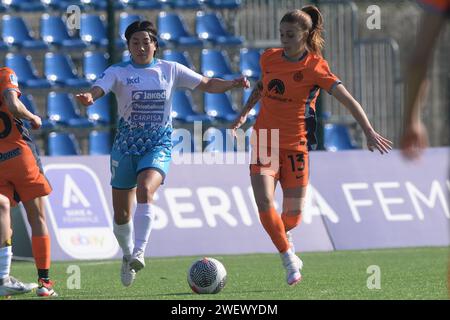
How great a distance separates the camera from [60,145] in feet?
53.5

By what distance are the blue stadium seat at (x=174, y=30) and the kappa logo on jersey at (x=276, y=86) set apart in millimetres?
8531

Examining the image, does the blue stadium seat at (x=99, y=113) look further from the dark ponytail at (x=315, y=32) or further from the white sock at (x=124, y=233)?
the dark ponytail at (x=315, y=32)

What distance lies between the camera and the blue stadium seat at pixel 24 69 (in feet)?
56.3

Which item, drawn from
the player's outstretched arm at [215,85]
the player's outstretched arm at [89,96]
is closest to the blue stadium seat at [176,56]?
the player's outstretched arm at [215,85]

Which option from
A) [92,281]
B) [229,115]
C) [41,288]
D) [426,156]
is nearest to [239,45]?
[229,115]

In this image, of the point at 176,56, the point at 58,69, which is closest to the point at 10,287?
the point at 176,56

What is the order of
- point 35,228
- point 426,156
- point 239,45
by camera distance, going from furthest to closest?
1. point 239,45
2. point 426,156
3. point 35,228

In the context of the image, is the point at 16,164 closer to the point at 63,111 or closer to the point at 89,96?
the point at 89,96

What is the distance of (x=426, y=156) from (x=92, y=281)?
611 cm

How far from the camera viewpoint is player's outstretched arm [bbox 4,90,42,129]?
8609mm

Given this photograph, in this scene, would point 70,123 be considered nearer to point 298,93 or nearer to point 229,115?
point 229,115

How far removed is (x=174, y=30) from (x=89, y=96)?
9243mm

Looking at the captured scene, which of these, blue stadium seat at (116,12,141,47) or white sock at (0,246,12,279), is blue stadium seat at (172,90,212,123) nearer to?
blue stadium seat at (116,12,141,47)

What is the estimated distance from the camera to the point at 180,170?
1418 centimetres
